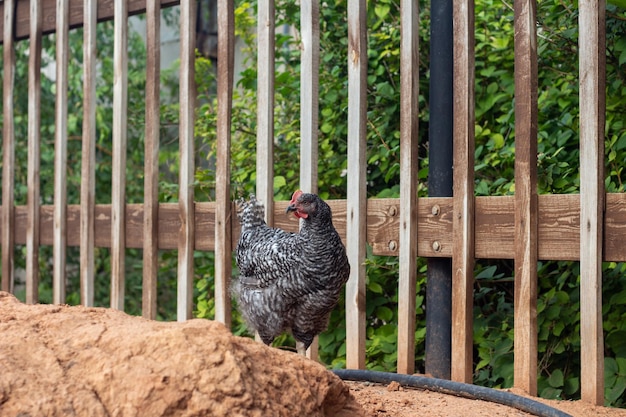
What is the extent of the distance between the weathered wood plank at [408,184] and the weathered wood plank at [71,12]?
1642mm

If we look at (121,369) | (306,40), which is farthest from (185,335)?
(306,40)

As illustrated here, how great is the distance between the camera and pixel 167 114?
6074mm

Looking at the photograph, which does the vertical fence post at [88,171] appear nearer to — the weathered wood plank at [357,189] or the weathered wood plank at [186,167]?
the weathered wood plank at [186,167]

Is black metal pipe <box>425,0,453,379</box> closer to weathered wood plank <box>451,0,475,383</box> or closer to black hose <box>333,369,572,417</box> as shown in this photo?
weathered wood plank <box>451,0,475,383</box>

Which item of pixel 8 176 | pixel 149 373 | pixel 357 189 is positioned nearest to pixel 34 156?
pixel 8 176

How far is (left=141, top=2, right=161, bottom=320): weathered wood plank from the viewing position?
14.2ft

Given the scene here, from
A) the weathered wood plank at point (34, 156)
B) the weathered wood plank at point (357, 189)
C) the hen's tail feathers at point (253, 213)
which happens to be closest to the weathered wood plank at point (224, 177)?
the hen's tail feathers at point (253, 213)

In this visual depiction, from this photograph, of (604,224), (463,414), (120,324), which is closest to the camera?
(120,324)

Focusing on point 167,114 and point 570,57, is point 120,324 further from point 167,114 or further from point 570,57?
point 167,114

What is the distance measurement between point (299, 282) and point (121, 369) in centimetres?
171

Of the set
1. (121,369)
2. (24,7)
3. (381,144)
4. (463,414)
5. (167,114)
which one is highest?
(24,7)

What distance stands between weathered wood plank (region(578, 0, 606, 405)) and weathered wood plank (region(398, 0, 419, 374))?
2.36 feet

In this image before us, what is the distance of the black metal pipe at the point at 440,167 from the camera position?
328cm

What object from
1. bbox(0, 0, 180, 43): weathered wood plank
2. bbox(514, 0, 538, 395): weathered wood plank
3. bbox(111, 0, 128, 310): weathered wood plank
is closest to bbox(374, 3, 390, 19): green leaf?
bbox(0, 0, 180, 43): weathered wood plank
